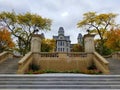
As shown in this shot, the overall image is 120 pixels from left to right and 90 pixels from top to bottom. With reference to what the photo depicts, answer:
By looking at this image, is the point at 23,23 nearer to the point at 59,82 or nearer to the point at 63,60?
the point at 63,60

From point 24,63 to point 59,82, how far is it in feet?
18.5

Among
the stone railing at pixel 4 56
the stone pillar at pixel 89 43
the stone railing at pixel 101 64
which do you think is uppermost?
the stone pillar at pixel 89 43

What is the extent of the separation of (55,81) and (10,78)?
2.67 metres

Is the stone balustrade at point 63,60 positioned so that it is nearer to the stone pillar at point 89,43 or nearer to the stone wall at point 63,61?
the stone wall at point 63,61

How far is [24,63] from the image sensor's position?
57.8 feet

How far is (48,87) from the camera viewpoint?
12.3 m

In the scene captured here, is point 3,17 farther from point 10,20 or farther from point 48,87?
point 48,87

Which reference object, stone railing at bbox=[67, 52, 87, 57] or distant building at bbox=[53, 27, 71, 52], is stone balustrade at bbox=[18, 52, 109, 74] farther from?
Result: distant building at bbox=[53, 27, 71, 52]

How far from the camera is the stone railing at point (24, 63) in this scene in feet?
54.3

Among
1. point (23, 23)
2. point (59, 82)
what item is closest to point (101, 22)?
point (23, 23)

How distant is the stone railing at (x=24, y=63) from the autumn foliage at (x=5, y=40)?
63.7 ft

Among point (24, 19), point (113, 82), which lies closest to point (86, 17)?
point (24, 19)

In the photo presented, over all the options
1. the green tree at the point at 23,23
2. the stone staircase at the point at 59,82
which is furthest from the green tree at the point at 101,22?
the stone staircase at the point at 59,82

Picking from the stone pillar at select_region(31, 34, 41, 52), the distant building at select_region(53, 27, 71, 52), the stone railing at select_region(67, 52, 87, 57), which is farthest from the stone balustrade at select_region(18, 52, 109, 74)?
the distant building at select_region(53, 27, 71, 52)
